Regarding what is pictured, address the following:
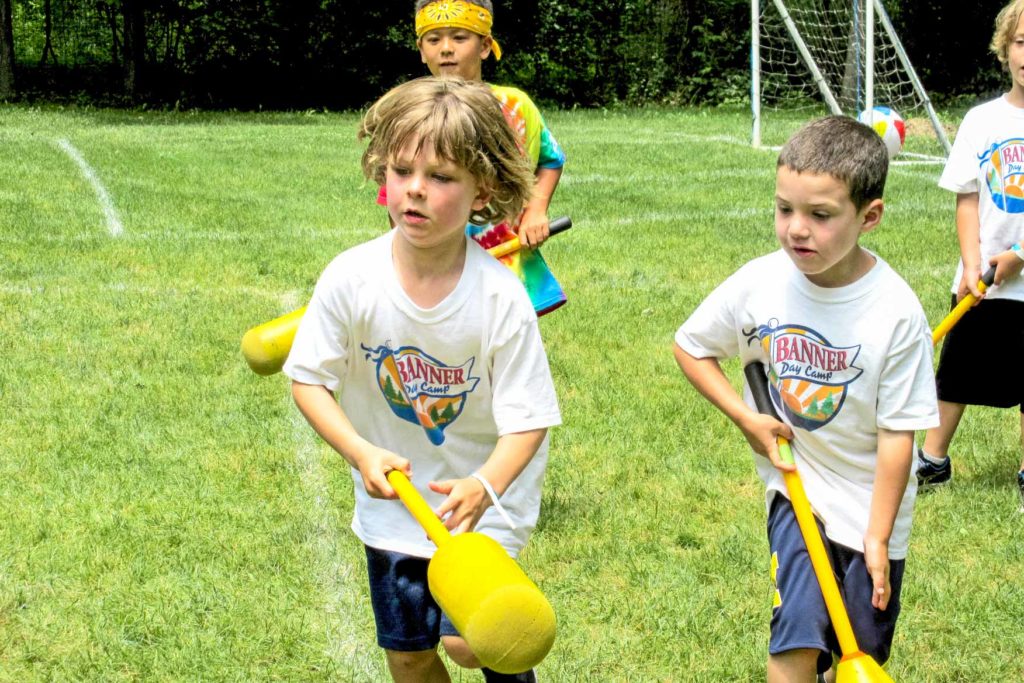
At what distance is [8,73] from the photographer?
21.8 meters

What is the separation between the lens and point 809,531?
2643 mm

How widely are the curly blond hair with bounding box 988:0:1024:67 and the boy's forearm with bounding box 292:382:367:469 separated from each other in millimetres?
2705

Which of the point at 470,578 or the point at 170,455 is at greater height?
the point at 470,578


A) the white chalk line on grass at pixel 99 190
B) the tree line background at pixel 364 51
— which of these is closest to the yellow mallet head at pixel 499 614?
the white chalk line on grass at pixel 99 190

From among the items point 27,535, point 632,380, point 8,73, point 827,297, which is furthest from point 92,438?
point 8,73

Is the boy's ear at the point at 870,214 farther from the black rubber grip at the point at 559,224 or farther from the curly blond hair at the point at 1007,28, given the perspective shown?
the curly blond hair at the point at 1007,28

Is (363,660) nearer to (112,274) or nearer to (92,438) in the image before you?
(92,438)

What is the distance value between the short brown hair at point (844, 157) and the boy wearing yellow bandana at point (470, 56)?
1635 mm

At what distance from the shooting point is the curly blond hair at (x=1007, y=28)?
162 inches

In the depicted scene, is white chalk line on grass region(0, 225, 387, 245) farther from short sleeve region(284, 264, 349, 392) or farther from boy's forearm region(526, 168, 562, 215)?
short sleeve region(284, 264, 349, 392)

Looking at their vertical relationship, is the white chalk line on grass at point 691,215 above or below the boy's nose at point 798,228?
below

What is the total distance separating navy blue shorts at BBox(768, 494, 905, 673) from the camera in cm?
268

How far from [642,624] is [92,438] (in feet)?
8.33

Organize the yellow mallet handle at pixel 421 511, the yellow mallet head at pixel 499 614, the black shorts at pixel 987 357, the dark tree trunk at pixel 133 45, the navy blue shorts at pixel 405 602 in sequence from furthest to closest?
the dark tree trunk at pixel 133 45 → the black shorts at pixel 987 357 → the navy blue shorts at pixel 405 602 → the yellow mallet handle at pixel 421 511 → the yellow mallet head at pixel 499 614
